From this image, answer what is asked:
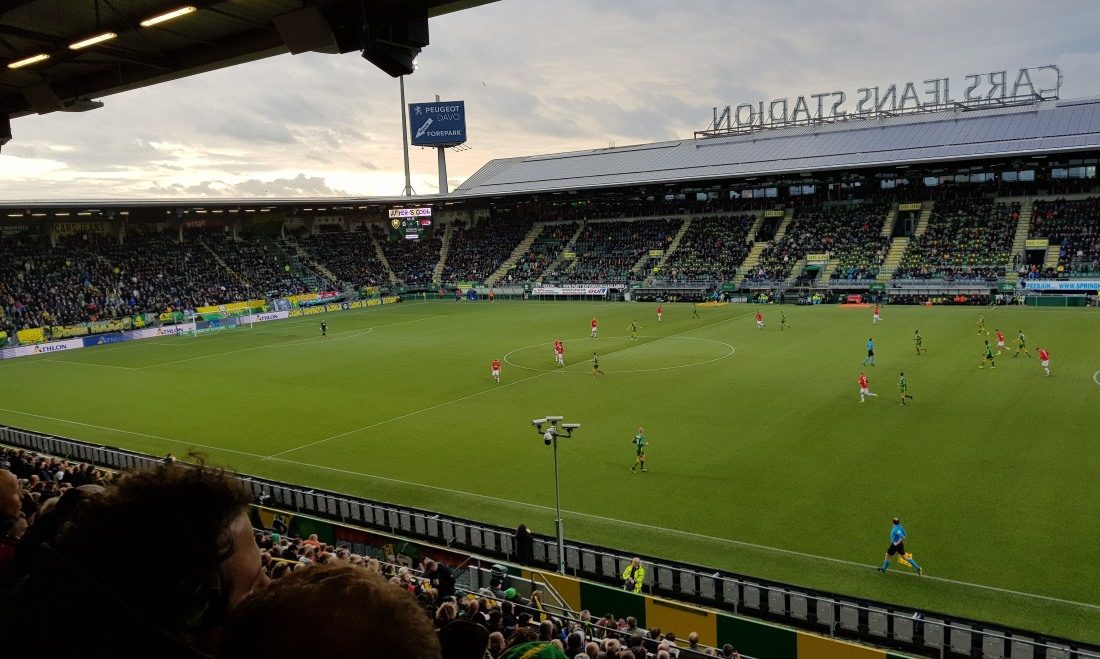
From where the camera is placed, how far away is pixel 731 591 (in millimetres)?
16344

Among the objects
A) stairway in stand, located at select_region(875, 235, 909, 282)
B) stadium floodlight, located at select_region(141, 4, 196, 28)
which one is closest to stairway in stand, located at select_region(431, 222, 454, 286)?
stairway in stand, located at select_region(875, 235, 909, 282)

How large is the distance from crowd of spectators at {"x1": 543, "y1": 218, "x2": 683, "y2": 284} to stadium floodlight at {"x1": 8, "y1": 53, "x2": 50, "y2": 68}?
72805 millimetres

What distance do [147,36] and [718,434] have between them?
74.0 ft

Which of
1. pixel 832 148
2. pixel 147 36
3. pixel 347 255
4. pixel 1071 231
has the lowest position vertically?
pixel 1071 231

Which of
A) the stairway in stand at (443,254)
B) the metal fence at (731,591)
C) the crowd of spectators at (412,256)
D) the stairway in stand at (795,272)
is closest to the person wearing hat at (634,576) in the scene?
the metal fence at (731,591)

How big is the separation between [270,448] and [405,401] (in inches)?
312

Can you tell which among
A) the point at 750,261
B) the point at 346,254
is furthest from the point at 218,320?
the point at 750,261

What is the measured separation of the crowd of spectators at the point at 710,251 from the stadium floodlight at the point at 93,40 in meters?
70.8

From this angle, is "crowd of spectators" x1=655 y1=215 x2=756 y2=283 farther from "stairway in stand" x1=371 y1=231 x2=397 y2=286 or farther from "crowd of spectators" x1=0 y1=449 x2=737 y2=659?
"crowd of spectators" x1=0 y1=449 x2=737 y2=659

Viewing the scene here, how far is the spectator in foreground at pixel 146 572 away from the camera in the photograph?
5.51ft

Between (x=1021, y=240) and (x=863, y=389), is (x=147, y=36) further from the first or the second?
(x=1021, y=240)

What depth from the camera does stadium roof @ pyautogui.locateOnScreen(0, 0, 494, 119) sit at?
9.69 metres

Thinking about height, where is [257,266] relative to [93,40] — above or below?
below

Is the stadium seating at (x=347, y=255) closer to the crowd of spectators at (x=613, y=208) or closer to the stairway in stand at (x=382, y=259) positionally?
the stairway in stand at (x=382, y=259)
